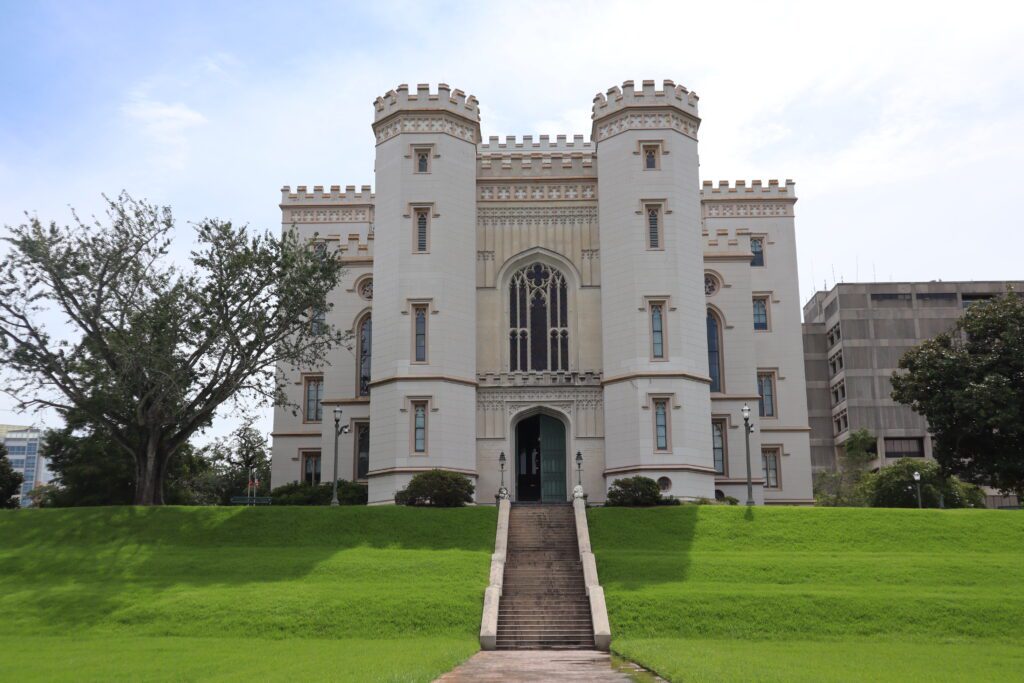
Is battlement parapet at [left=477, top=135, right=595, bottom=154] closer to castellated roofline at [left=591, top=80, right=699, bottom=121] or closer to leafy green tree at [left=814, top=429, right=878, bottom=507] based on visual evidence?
castellated roofline at [left=591, top=80, right=699, bottom=121]

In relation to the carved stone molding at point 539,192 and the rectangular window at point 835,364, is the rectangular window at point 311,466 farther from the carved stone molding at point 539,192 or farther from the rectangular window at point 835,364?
the rectangular window at point 835,364

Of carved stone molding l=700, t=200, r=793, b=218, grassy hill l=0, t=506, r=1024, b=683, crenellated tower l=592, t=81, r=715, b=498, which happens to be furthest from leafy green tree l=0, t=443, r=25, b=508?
carved stone molding l=700, t=200, r=793, b=218

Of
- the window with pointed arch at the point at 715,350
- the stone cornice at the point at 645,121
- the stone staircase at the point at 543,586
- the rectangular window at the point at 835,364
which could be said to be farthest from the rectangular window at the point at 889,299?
the stone staircase at the point at 543,586

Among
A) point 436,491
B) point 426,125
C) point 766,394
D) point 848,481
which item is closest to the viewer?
point 436,491

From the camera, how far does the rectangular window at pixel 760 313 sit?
163ft

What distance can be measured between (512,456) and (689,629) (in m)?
16.5

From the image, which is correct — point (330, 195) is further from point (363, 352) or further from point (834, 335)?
point (834, 335)

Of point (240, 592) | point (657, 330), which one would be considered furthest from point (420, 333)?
point (240, 592)

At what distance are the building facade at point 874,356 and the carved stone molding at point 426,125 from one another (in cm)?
5911

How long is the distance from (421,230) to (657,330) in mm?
10152

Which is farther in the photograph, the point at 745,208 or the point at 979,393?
the point at 745,208

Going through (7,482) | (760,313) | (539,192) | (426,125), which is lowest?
(7,482)

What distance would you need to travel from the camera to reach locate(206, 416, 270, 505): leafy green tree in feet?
219

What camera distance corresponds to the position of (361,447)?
43.7m
